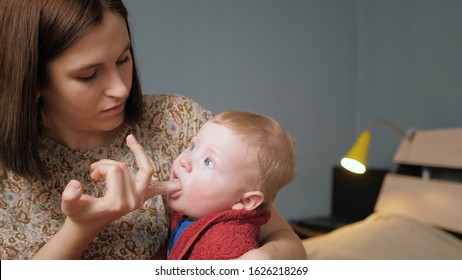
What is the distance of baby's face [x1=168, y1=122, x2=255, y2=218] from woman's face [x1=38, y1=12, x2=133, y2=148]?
0.16 meters

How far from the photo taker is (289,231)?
0.98 m

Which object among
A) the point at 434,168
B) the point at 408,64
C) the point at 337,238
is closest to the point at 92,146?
the point at 337,238

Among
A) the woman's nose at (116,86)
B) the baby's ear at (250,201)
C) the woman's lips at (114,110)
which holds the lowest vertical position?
the baby's ear at (250,201)

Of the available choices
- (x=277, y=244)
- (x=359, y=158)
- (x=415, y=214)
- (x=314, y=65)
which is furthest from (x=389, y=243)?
(x=314, y=65)

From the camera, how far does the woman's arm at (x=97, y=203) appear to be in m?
0.72

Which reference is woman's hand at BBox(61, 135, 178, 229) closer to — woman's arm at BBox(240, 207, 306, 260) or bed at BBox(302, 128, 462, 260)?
woman's arm at BBox(240, 207, 306, 260)

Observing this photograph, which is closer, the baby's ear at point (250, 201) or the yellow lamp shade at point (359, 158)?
the baby's ear at point (250, 201)

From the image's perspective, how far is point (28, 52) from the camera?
2.75 ft

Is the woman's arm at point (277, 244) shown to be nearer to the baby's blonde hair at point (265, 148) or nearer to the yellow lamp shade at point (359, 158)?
the baby's blonde hair at point (265, 148)

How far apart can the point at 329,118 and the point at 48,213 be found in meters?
2.02

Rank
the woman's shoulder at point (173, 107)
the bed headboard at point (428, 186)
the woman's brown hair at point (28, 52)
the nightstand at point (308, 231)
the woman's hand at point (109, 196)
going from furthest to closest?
the nightstand at point (308, 231), the bed headboard at point (428, 186), the woman's shoulder at point (173, 107), the woman's brown hair at point (28, 52), the woman's hand at point (109, 196)

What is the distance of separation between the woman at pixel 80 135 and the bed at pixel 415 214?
2.99 ft

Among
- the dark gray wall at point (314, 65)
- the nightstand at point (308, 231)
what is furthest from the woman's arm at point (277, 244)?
the nightstand at point (308, 231)

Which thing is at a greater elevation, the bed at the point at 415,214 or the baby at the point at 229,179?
the baby at the point at 229,179
